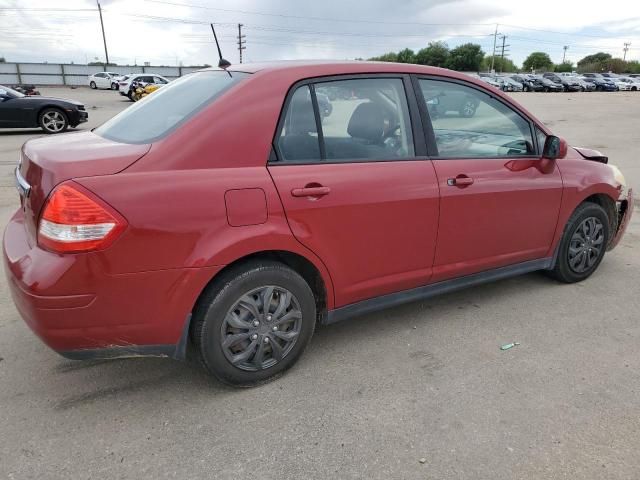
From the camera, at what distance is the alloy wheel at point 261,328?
2.61 metres

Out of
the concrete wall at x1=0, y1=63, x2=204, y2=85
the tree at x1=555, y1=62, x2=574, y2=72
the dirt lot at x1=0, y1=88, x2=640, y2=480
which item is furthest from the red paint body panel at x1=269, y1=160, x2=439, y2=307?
the tree at x1=555, y1=62, x2=574, y2=72

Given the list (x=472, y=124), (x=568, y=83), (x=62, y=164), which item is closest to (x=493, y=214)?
(x=472, y=124)

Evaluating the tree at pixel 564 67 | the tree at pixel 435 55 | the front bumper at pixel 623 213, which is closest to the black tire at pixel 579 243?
the front bumper at pixel 623 213

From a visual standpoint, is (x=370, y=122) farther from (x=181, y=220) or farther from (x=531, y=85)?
(x=531, y=85)

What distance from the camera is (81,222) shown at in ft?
7.16

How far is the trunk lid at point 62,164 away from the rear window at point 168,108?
0.15 metres

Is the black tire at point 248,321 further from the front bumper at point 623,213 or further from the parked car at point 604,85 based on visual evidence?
the parked car at point 604,85

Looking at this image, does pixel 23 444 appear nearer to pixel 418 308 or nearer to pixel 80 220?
pixel 80 220

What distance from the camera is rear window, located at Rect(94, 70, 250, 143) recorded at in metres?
2.64

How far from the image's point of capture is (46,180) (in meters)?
2.31

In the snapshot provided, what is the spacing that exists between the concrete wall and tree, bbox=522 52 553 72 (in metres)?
89.6

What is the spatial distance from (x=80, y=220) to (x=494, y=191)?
8.25 ft

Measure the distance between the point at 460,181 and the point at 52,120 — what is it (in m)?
12.9

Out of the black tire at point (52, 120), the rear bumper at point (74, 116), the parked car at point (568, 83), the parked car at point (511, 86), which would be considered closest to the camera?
the black tire at point (52, 120)
